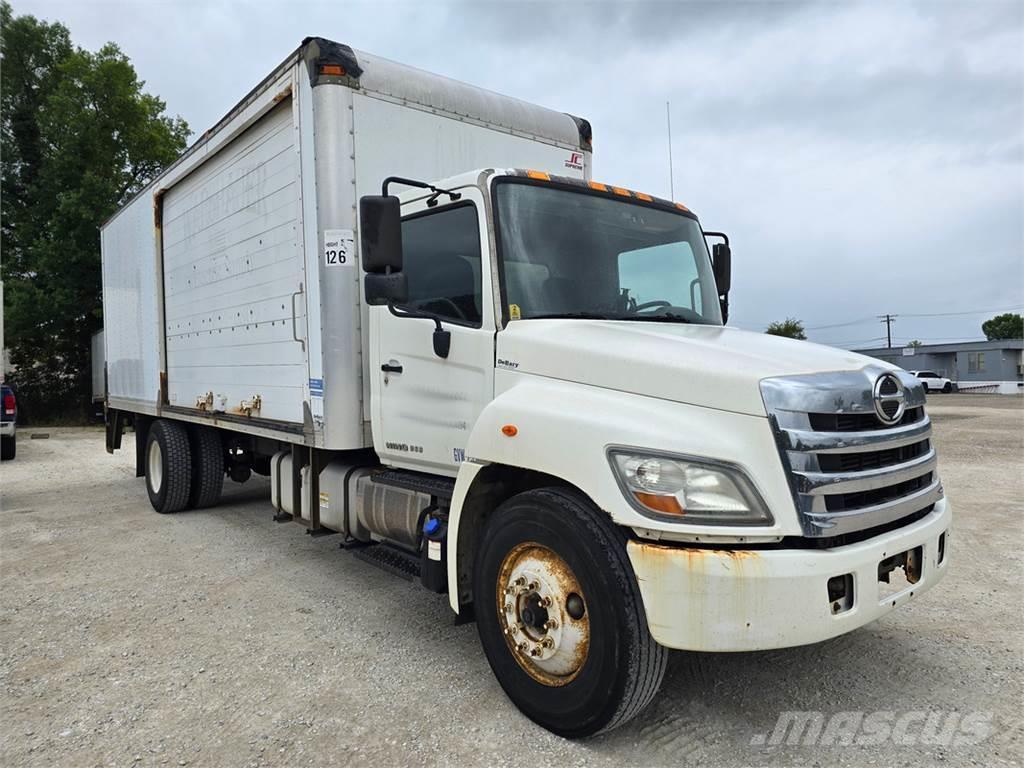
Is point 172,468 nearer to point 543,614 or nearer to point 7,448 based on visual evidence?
point 543,614

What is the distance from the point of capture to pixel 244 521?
7270mm

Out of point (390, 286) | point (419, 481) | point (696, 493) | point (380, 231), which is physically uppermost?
point (380, 231)

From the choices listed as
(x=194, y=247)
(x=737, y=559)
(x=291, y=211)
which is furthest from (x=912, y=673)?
(x=194, y=247)

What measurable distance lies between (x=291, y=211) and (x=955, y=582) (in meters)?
5.51

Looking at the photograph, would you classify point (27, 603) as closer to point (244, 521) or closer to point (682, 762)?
point (244, 521)

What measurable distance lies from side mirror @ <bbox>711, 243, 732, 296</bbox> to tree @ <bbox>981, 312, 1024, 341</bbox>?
92.4 m

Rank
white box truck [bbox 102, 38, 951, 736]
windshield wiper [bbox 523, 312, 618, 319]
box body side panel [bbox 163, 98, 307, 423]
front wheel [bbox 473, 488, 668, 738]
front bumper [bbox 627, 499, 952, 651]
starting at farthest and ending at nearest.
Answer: box body side panel [bbox 163, 98, 307, 423] < windshield wiper [bbox 523, 312, 618, 319] < front wheel [bbox 473, 488, 668, 738] < white box truck [bbox 102, 38, 951, 736] < front bumper [bbox 627, 499, 952, 651]

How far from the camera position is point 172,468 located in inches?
292

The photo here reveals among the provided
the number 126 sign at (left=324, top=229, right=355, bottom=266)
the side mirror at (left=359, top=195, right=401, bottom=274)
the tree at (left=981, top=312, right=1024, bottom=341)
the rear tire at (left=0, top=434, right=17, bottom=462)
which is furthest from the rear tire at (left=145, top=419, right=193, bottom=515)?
the tree at (left=981, top=312, right=1024, bottom=341)

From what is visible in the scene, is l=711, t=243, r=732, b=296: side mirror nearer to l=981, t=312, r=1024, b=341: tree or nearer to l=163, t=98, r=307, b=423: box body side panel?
l=163, t=98, r=307, b=423: box body side panel

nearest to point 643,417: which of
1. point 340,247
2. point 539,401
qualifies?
point 539,401

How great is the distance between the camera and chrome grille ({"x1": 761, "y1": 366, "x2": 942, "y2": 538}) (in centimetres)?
251

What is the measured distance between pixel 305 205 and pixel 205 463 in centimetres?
411

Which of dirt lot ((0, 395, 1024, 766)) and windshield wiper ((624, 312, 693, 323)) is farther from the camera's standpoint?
windshield wiper ((624, 312, 693, 323))
